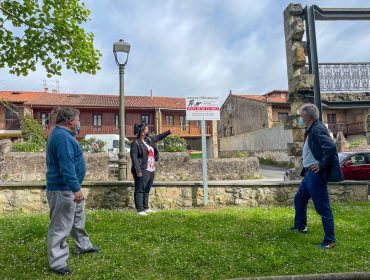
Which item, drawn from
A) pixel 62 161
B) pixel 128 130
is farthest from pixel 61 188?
pixel 128 130

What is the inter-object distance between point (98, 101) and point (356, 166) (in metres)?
29.1

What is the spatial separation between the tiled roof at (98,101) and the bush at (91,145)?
45.9ft

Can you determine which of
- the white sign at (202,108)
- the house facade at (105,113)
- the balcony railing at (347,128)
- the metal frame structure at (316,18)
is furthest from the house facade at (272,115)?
the white sign at (202,108)

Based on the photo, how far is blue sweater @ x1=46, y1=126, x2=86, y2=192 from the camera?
3.75 m

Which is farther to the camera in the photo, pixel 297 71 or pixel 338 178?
pixel 297 71

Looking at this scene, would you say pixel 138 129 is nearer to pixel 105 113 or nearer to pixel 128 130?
pixel 128 130

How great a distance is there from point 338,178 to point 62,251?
3758 mm

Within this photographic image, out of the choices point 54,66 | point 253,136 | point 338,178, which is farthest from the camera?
point 253,136

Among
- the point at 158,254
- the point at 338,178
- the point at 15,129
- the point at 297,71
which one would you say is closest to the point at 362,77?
the point at 297,71

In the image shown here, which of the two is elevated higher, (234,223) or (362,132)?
(362,132)

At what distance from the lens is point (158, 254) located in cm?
432

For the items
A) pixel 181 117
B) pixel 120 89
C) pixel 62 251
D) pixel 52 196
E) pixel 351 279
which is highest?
pixel 181 117

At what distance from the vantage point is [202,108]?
7914mm

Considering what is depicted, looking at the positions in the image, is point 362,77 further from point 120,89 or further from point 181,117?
point 181,117
